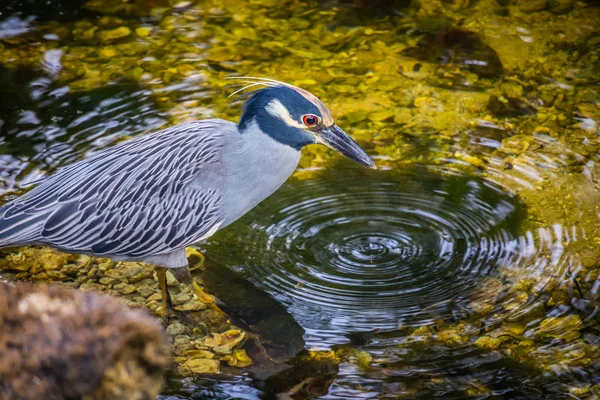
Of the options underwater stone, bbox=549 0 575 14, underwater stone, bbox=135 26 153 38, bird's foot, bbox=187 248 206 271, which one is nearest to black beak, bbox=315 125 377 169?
bird's foot, bbox=187 248 206 271

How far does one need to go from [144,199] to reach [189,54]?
→ 3.36 metres

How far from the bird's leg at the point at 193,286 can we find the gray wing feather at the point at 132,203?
212 mm

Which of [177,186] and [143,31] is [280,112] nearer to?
[177,186]

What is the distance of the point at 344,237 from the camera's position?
586cm

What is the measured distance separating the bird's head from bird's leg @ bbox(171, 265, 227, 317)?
1126mm

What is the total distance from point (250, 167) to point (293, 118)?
0.46 meters

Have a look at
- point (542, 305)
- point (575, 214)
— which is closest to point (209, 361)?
point (542, 305)

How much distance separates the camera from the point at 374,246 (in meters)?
5.76

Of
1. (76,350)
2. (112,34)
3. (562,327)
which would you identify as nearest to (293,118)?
(562,327)

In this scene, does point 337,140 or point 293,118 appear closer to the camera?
point 293,118

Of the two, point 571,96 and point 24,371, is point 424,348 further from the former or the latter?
point 571,96

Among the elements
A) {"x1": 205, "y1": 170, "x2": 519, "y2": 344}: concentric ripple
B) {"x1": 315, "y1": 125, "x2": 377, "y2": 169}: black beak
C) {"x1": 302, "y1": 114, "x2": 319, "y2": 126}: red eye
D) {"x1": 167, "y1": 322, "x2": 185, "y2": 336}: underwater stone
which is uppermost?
{"x1": 302, "y1": 114, "x2": 319, "y2": 126}: red eye

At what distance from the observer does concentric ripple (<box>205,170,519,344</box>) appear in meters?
5.21

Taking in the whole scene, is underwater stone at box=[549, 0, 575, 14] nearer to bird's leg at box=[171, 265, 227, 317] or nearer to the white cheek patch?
the white cheek patch
